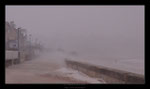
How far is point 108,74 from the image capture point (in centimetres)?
229

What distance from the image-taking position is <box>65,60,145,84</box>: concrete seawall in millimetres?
2238

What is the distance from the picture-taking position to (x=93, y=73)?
2.33 metres

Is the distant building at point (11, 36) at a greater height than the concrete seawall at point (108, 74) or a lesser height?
greater

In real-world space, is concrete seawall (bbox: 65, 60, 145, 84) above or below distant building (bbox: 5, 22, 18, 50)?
below

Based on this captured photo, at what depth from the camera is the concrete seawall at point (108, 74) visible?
7.34ft

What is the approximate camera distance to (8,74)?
2.26m

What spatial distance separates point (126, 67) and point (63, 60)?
541mm

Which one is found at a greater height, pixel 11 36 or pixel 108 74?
pixel 11 36
